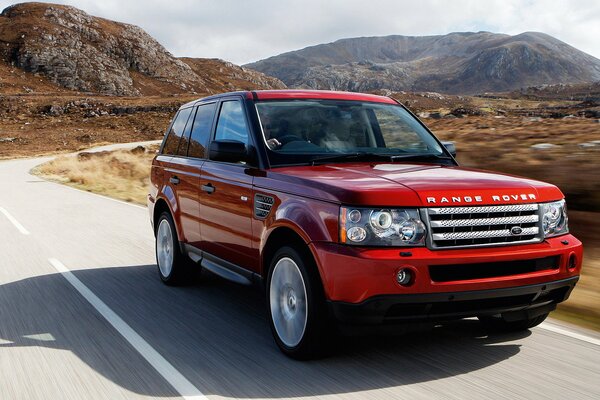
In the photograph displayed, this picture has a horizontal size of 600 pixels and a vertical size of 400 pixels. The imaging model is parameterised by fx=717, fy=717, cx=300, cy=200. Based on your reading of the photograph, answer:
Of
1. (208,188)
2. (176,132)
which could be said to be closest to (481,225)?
(208,188)

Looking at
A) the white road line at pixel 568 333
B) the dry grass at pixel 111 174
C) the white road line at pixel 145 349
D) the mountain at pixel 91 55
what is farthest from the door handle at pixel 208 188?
the mountain at pixel 91 55

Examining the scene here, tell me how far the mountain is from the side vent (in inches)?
4351

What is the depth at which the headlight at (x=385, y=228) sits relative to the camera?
13.3 feet

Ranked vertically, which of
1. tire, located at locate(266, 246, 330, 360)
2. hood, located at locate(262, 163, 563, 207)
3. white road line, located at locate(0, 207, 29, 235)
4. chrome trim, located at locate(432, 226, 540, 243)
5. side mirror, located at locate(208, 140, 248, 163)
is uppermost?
side mirror, located at locate(208, 140, 248, 163)

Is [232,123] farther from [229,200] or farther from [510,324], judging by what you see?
[510,324]

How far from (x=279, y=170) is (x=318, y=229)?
86cm

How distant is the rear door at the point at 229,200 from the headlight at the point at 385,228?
4.12ft

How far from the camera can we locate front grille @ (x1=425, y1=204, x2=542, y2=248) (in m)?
4.10

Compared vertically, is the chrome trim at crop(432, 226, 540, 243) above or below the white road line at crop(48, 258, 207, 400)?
above

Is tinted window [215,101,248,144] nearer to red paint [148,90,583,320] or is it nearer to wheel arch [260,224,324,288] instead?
red paint [148,90,583,320]

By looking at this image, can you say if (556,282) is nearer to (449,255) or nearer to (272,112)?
(449,255)

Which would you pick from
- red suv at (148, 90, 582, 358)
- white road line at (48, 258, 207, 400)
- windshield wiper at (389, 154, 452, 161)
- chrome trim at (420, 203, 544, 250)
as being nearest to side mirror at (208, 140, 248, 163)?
red suv at (148, 90, 582, 358)

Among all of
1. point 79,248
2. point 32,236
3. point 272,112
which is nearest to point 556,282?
point 272,112

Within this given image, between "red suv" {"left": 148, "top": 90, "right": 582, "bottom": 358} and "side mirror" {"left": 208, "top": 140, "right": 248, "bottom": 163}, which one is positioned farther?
"side mirror" {"left": 208, "top": 140, "right": 248, "bottom": 163}
